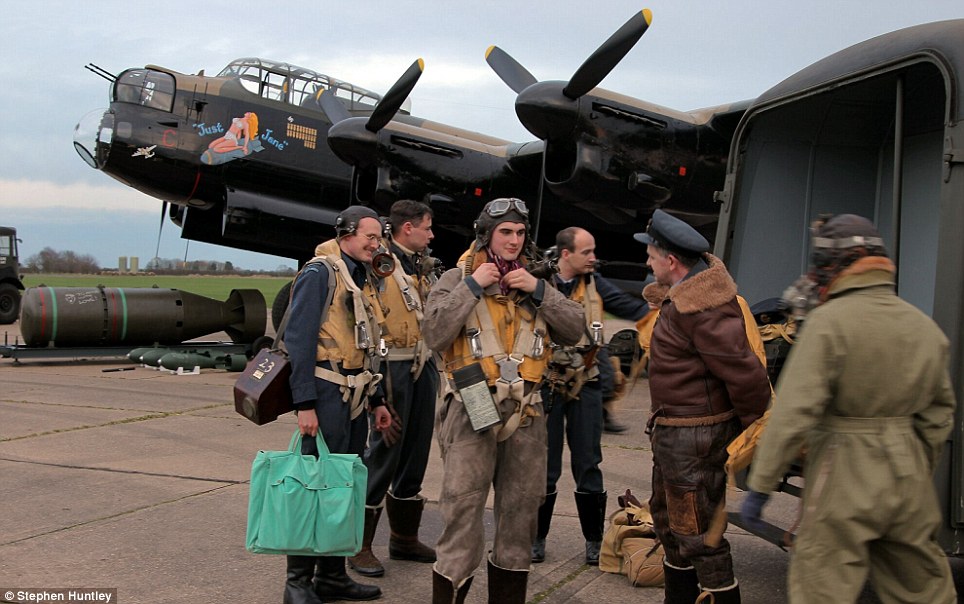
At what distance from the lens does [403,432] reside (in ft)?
15.9

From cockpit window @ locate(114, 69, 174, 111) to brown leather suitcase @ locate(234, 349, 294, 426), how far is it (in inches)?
455

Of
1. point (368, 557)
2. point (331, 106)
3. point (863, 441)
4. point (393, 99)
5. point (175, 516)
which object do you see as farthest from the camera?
point (331, 106)

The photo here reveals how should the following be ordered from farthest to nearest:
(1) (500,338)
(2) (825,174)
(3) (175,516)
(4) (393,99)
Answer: (4) (393,99) < (2) (825,174) < (3) (175,516) < (1) (500,338)

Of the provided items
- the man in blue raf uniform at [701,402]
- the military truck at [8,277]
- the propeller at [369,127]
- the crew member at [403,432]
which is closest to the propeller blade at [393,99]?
the propeller at [369,127]

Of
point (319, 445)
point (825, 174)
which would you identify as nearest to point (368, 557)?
point (319, 445)

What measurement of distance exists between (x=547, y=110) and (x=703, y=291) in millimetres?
8714

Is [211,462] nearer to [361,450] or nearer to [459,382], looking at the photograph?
[361,450]

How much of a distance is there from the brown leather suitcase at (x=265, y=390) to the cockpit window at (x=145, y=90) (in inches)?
455

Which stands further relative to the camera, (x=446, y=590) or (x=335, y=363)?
(x=335, y=363)

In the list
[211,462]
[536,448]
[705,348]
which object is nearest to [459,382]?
[536,448]

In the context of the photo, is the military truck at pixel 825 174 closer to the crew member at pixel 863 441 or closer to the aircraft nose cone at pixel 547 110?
the crew member at pixel 863 441

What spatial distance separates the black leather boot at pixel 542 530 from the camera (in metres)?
4.88

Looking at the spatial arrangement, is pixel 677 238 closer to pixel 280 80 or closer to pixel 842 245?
pixel 842 245

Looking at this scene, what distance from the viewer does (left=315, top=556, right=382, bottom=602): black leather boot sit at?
4242mm
